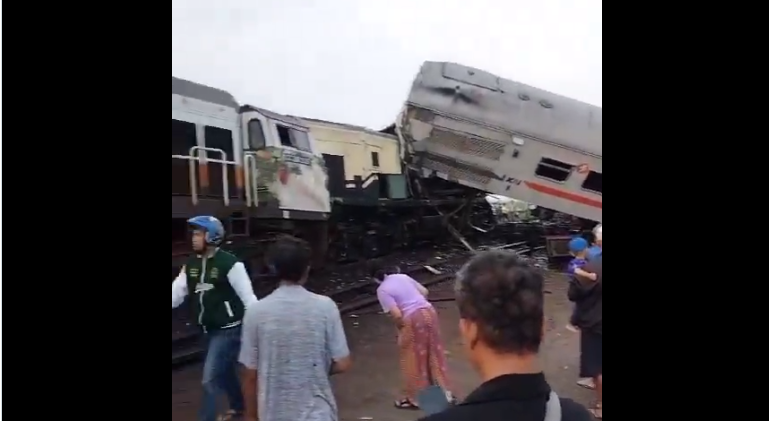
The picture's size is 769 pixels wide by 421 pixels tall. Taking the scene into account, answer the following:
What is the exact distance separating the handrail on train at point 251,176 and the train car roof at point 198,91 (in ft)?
0.66

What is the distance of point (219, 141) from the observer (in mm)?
2438

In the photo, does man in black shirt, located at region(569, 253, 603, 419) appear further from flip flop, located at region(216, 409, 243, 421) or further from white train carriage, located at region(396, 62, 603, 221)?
flip flop, located at region(216, 409, 243, 421)

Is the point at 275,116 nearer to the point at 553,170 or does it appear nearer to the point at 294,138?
the point at 294,138

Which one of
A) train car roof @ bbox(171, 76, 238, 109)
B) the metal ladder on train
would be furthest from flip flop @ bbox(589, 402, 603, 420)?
train car roof @ bbox(171, 76, 238, 109)

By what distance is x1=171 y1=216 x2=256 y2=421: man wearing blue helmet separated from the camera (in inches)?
88.7

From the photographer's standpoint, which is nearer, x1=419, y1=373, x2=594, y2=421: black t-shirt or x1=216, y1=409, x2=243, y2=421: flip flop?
x1=419, y1=373, x2=594, y2=421: black t-shirt

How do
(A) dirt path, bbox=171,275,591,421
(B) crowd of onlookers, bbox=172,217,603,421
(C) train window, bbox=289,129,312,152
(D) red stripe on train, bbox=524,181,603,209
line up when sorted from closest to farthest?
1. (B) crowd of onlookers, bbox=172,217,603,421
2. (A) dirt path, bbox=171,275,591,421
3. (D) red stripe on train, bbox=524,181,603,209
4. (C) train window, bbox=289,129,312,152

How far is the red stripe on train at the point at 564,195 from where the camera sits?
7.69 ft

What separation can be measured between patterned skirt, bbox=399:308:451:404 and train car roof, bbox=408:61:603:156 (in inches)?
28.3

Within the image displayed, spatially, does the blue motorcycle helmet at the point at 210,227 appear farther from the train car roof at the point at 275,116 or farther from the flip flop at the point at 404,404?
the flip flop at the point at 404,404

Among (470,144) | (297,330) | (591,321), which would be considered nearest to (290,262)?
(297,330)
